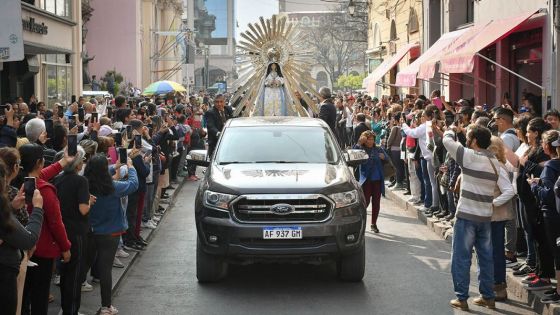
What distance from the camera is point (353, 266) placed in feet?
29.7

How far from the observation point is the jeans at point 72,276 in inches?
271

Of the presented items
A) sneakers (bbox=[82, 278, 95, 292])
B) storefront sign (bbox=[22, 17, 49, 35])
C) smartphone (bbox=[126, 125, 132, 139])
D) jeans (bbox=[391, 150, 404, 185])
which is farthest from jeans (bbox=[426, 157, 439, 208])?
storefront sign (bbox=[22, 17, 49, 35])

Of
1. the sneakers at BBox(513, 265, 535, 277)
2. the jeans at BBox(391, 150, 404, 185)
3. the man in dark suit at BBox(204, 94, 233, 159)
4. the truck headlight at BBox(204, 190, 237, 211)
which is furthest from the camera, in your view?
the jeans at BBox(391, 150, 404, 185)

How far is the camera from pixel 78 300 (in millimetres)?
7168

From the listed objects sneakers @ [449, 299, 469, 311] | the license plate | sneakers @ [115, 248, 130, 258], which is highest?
the license plate

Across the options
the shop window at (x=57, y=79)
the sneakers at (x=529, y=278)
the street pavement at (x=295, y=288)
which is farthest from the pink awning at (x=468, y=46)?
the shop window at (x=57, y=79)

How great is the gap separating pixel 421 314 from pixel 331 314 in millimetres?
874

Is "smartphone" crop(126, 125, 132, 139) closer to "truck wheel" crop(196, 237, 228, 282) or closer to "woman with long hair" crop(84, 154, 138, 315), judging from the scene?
"truck wheel" crop(196, 237, 228, 282)

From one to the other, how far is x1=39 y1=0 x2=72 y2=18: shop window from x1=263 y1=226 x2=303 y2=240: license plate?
1755cm

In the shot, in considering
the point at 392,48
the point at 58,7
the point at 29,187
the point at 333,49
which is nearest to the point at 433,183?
the point at 29,187

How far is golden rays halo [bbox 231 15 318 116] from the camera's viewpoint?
20.7m

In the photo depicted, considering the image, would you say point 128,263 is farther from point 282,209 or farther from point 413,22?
point 413,22

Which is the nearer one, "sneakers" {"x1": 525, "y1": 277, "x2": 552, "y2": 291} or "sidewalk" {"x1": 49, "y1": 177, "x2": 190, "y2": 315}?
"sidewalk" {"x1": 49, "y1": 177, "x2": 190, "y2": 315}

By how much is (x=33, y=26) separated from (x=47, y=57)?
11.1 ft
